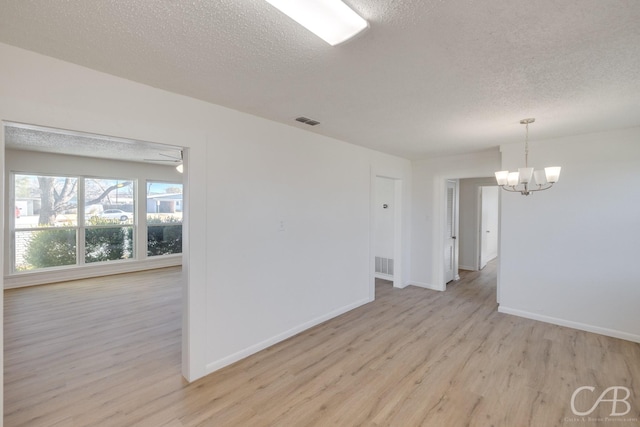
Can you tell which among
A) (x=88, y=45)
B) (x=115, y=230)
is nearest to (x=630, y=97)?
(x=88, y=45)

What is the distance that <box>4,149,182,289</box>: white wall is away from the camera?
204 inches

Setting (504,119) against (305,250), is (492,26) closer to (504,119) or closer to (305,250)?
(504,119)

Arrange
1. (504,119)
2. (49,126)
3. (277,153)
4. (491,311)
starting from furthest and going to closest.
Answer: (491,311) < (277,153) < (504,119) < (49,126)

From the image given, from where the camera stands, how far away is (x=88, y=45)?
169 centimetres

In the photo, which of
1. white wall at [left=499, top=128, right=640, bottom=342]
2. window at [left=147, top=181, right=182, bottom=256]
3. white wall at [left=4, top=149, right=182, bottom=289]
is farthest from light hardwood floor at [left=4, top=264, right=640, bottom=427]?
window at [left=147, top=181, right=182, bottom=256]

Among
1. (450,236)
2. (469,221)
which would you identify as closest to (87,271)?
(450,236)

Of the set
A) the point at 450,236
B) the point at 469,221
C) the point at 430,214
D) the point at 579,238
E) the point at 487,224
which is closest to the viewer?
the point at 579,238

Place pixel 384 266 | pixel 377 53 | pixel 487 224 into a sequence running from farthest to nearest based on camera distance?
pixel 487 224
pixel 384 266
pixel 377 53

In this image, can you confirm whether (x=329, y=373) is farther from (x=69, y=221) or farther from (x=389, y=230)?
(x=69, y=221)

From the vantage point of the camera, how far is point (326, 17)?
4.53 ft

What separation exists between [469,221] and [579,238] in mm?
3454

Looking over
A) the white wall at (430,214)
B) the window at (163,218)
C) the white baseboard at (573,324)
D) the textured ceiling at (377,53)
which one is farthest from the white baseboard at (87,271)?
the white baseboard at (573,324)

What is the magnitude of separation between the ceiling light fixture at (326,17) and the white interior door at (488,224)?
269 inches

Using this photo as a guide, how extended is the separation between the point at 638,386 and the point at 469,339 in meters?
1.34
